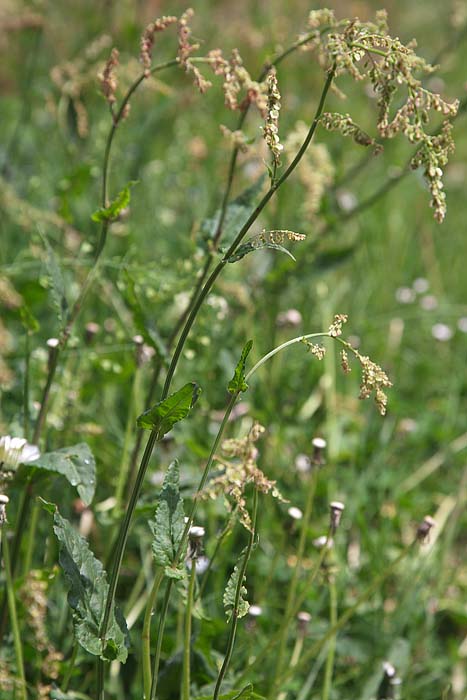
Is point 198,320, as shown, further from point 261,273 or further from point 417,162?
point 417,162

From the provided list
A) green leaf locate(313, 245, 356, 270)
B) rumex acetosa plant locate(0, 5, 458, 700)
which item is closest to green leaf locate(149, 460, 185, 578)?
rumex acetosa plant locate(0, 5, 458, 700)

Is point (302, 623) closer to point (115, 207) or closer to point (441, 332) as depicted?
point (115, 207)

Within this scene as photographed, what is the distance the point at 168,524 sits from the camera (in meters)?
1.03

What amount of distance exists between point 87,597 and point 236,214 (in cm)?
67

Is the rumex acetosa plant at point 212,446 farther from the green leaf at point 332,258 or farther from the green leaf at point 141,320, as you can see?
the green leaf at point 332,258

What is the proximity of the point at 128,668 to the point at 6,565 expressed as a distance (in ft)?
1.44

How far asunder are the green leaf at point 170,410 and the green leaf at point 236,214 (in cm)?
51

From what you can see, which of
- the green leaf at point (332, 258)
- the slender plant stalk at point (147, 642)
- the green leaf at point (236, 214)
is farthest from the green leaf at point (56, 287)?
the green leaf at point (332, 258)

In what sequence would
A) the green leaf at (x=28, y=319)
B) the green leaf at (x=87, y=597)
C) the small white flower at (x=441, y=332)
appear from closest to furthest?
1. the green leaf at (x=87, y=597)
2. the green leaf at (x=28, y=319)
3. the small white flower at (x=441, y=332)

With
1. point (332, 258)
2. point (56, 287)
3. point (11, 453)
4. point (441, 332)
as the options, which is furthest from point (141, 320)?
point (441, 332)

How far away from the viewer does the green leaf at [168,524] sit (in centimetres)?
101

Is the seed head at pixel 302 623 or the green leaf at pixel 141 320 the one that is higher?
the green leaf at pixel 141 320

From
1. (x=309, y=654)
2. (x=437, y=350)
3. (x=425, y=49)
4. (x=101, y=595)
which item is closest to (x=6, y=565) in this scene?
(x=101, y=595)

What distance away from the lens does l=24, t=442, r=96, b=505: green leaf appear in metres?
1.18
